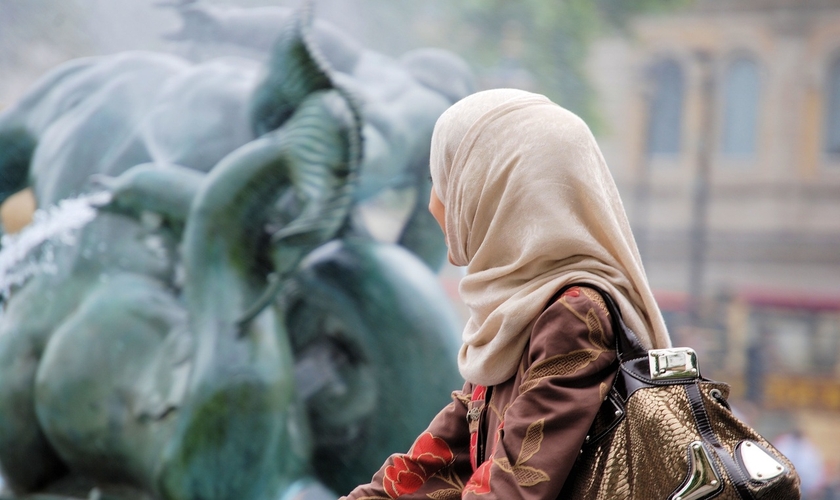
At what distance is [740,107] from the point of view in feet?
10.1

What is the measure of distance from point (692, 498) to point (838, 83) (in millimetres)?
2542

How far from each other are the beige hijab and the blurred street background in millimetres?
2040

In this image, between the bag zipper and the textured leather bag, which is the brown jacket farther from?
the bag zipper

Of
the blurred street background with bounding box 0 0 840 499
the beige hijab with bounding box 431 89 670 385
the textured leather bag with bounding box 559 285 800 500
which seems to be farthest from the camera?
the blurred street background with bounding box 0 0 840 499

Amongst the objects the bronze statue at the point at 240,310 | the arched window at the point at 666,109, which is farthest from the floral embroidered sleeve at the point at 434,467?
the arched window at the point at 666,109

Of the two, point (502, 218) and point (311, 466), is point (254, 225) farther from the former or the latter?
point (502, 218)

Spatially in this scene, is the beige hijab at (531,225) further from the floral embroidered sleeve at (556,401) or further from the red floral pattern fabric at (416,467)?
the red floral pattern fabric at (416,467)

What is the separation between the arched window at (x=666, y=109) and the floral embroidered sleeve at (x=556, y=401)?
2.22 m

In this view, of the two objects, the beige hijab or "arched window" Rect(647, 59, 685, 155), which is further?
"arched window" Rect(647, 59, 685, 155)

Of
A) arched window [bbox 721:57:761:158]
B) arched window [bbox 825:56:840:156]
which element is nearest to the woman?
arched window [bbox 721:57:761:158]

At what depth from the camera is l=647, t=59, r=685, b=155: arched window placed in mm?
3127

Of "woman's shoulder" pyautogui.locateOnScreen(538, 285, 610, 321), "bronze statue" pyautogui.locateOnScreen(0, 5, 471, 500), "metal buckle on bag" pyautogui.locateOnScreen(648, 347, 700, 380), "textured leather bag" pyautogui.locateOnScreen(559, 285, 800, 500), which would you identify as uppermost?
"woman's shoulder" pyautogui.locateOnScreen(538, 285, 610, 321)

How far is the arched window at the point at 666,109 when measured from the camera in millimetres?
3127

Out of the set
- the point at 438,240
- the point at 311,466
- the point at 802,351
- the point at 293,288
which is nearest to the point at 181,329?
the point at 293,288
